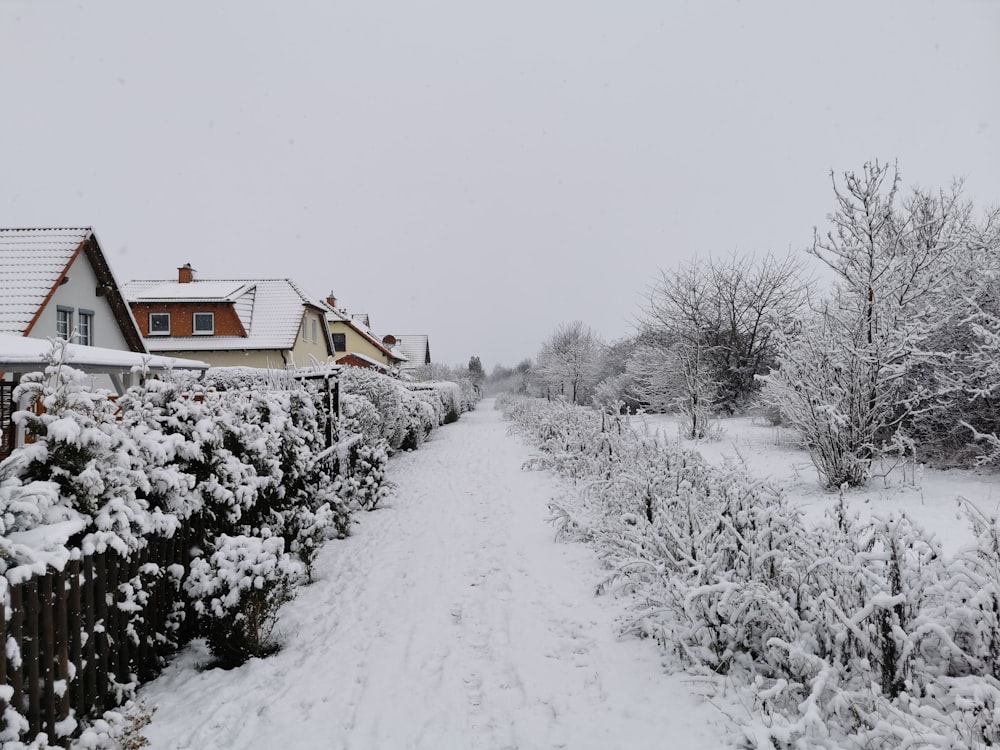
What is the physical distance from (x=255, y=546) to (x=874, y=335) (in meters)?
7.83

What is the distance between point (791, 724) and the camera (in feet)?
8.29

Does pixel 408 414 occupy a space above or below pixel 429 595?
above

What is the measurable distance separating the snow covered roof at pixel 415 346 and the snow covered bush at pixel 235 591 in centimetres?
5461

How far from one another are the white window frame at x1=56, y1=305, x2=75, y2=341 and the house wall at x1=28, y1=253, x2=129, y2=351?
9cm

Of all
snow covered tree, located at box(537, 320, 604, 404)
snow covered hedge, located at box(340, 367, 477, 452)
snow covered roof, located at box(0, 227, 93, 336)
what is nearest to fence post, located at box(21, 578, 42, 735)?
snow covered hedge, located at box(340, 367, 477, 452)

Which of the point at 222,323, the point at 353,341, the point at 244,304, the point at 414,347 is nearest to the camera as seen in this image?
the point at 222,323

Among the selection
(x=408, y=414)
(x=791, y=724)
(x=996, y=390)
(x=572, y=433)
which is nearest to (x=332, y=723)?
(x=791, y=724)

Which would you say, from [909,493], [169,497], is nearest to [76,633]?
[169,497]

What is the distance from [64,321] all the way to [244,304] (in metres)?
11.5

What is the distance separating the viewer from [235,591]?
3611mm

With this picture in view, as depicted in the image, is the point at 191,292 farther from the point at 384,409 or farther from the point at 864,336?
the point at 864,336

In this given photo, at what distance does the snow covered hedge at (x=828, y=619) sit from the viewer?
98.3 inches

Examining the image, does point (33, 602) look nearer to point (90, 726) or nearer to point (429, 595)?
point (90, 726)

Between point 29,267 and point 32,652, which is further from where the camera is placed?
point 29,267
